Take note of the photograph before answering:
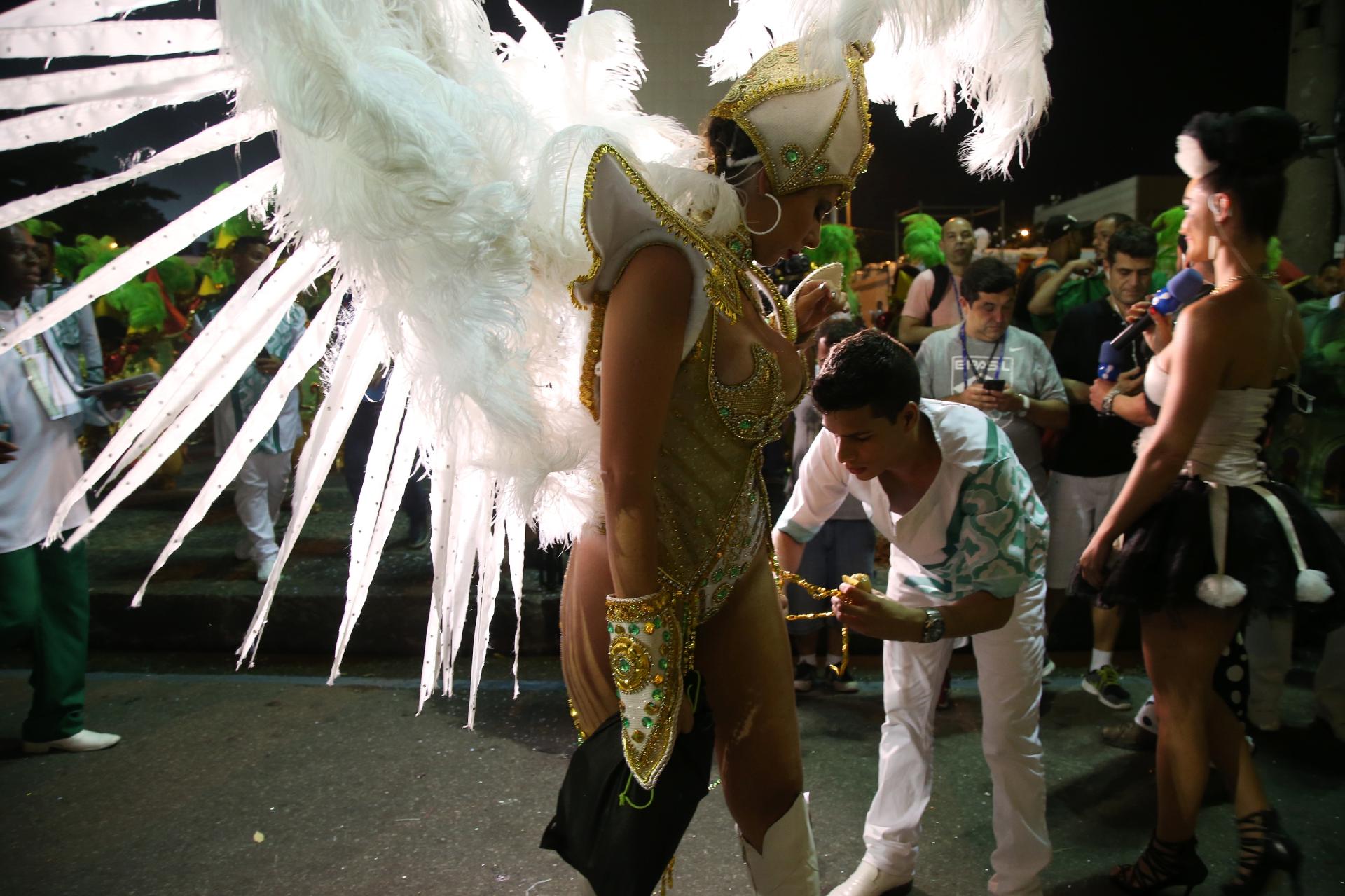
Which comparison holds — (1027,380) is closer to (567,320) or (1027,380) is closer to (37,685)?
(567,320)

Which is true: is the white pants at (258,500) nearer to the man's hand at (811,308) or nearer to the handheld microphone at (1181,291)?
the man's hand at (811,308)

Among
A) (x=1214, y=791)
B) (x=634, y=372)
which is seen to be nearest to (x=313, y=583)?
(x=634, y=372)

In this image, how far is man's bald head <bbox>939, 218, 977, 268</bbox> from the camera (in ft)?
13.8

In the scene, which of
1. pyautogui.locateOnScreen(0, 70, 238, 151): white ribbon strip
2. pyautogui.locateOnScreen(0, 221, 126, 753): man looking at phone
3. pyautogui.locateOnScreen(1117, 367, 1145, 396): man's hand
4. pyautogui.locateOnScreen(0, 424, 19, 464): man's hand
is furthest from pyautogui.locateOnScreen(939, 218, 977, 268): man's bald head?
pyautogui.locateOnScreen(0, 424, 19, 464): man's hand

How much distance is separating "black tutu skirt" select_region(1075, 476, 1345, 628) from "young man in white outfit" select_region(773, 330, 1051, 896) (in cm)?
25

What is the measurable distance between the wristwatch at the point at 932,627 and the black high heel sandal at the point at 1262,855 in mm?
1209

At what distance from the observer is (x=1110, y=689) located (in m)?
3.51

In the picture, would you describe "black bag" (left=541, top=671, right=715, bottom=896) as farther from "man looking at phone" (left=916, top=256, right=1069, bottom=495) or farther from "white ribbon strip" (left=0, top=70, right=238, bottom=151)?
"man looking at phone" (left=916, top=256, right=1069, bottom=495)

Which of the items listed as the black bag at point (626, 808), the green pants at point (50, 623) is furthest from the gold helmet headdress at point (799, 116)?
the green pants at point (50, 623)

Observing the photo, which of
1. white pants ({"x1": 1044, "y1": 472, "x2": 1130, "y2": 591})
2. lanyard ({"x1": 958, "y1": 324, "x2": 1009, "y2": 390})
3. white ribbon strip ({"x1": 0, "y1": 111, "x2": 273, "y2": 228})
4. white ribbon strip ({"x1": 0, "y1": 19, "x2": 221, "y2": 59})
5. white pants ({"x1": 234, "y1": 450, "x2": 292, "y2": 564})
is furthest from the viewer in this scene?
white pants ({"x1": 234, "y1": 450, "x2": 292, "y2": 564})

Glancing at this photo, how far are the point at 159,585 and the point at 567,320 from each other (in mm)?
3834

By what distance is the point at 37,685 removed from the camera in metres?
3.15

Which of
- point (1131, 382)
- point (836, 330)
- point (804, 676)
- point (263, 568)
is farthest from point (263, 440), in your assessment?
point (1131, 382)

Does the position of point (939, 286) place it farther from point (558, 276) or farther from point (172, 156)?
point (172, 156)
